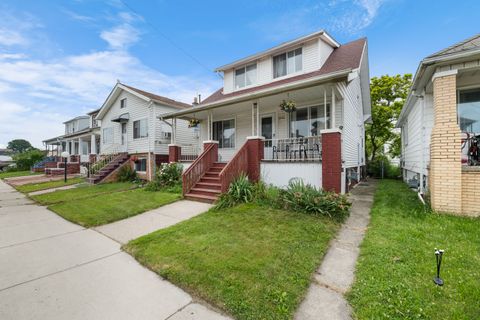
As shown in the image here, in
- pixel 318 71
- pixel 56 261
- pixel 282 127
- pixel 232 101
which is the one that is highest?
pixel 318 71

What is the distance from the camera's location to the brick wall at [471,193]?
16.0ft

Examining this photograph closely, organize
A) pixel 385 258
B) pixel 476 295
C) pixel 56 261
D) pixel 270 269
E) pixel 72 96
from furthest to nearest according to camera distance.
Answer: pixel 72 96 < pixel 56 261 < pixel 385 258 < pixel 270 269 < pixel 476 295

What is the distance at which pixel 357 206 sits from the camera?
653cm

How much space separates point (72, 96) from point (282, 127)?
19.6 m

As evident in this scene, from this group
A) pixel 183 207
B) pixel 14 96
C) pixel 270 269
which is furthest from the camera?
pixel 14 96

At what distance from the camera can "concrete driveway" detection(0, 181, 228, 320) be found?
7.81ft

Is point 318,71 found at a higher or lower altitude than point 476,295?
higher

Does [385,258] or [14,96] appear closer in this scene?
[385,258]

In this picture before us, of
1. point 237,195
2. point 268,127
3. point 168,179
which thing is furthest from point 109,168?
point 237,195

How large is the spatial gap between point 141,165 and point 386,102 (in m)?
21.0

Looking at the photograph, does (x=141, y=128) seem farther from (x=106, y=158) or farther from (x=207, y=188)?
(x=207, y=188)

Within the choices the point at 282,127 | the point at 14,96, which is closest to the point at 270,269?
the point at 282,127

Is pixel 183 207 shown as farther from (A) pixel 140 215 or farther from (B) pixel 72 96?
(B) pixel 72 96

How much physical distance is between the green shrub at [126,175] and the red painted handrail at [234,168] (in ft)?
30.5
